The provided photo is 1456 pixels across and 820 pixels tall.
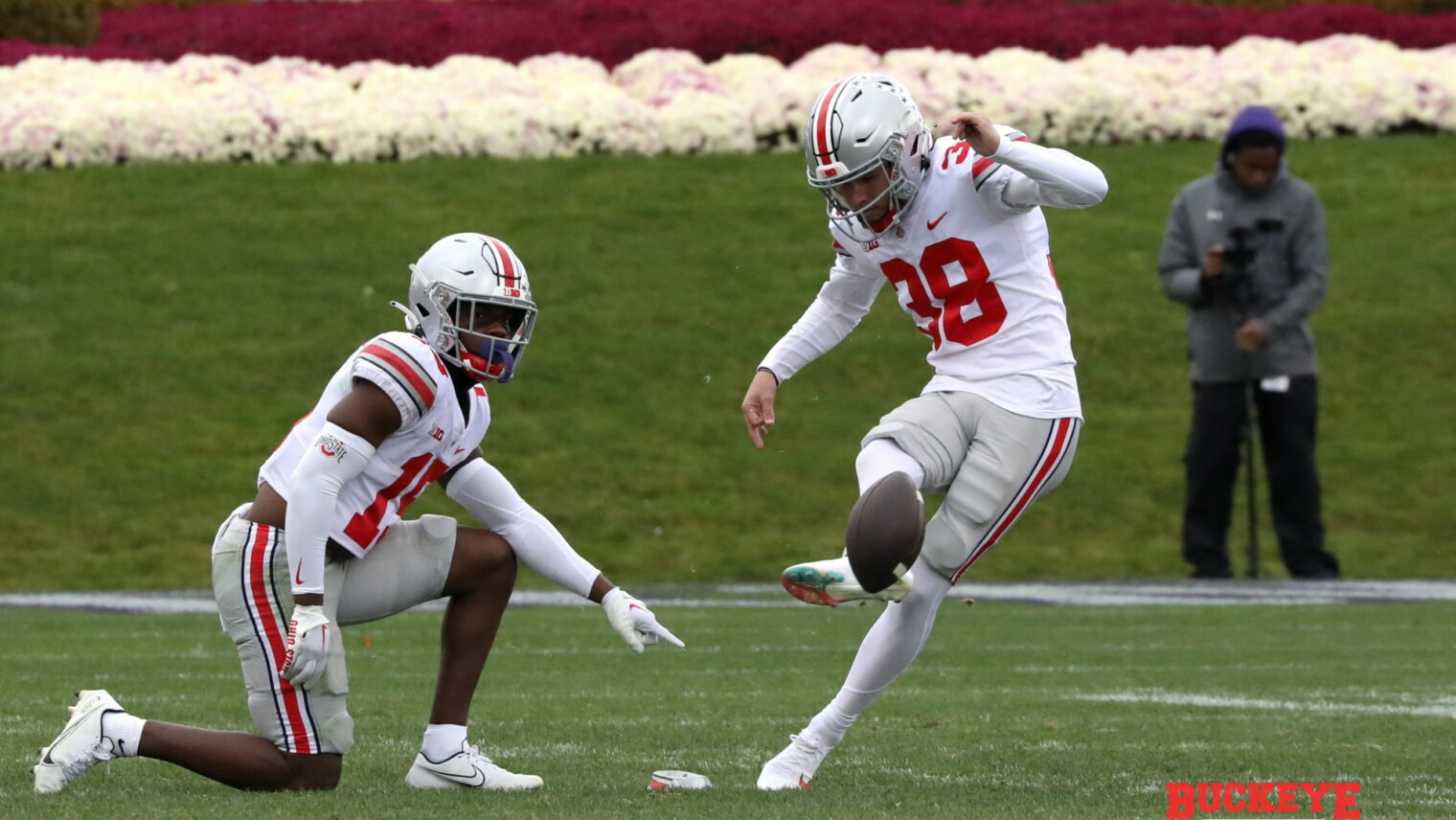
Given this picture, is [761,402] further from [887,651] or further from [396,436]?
[396,436]

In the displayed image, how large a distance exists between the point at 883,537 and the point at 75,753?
1.84 meters

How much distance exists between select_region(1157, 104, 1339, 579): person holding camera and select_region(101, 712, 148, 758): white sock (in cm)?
747

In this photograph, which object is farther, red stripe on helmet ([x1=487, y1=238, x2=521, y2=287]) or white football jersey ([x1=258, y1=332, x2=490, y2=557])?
red stripe on helmet ([x1=487, y1=238, x2=521, y2=287])

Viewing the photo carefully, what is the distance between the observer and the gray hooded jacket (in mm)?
11609

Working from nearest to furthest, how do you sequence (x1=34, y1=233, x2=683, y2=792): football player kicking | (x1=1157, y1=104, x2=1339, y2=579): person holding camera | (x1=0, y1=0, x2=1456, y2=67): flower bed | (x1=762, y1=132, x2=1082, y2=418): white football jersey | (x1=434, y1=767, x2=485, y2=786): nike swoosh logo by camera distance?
1. (x1=34, y1=233, x2=683, y2=792): football player kicking
2. (x1=434, y1=767, x2=485, y2=786): nike swoosh logo
3. (x1=762, y1=132, x2=1082, y2=418): white football jersey
4. (x1=1157, y1=104, x2=1339, y2=579): person holding camera
5. (x1=0, y1=0, x2=1456, y2=67): flower bed

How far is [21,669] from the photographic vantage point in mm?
7906

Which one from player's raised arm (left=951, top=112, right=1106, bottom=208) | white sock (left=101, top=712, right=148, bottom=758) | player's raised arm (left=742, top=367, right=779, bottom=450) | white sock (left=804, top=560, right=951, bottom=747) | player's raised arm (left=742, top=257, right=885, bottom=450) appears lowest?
white sock (left=101, top=712, right=148, bottom=758)

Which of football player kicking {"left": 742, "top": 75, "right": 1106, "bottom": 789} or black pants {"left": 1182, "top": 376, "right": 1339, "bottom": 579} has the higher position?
football player kicking {"left": 742, "top": 75, "right": 1106, "bottom": 789}

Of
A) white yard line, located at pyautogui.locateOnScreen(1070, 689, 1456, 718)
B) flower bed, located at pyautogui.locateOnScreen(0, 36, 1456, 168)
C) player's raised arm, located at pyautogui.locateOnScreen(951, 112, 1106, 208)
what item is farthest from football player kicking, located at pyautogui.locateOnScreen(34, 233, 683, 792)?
flower bed, located at pyautogui.locateOnScreen(0, 36, 1456, 168)

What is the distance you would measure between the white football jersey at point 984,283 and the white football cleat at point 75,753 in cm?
209

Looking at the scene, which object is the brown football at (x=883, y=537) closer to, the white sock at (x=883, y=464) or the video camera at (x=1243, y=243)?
the white sock at (x=883, y=464)

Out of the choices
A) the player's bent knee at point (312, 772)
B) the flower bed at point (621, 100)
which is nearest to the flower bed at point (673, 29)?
the flower bed at point (621, 100)

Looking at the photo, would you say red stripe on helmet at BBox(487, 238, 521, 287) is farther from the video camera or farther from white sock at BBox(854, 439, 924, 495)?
the video camera

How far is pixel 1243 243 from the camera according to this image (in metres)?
11.6
